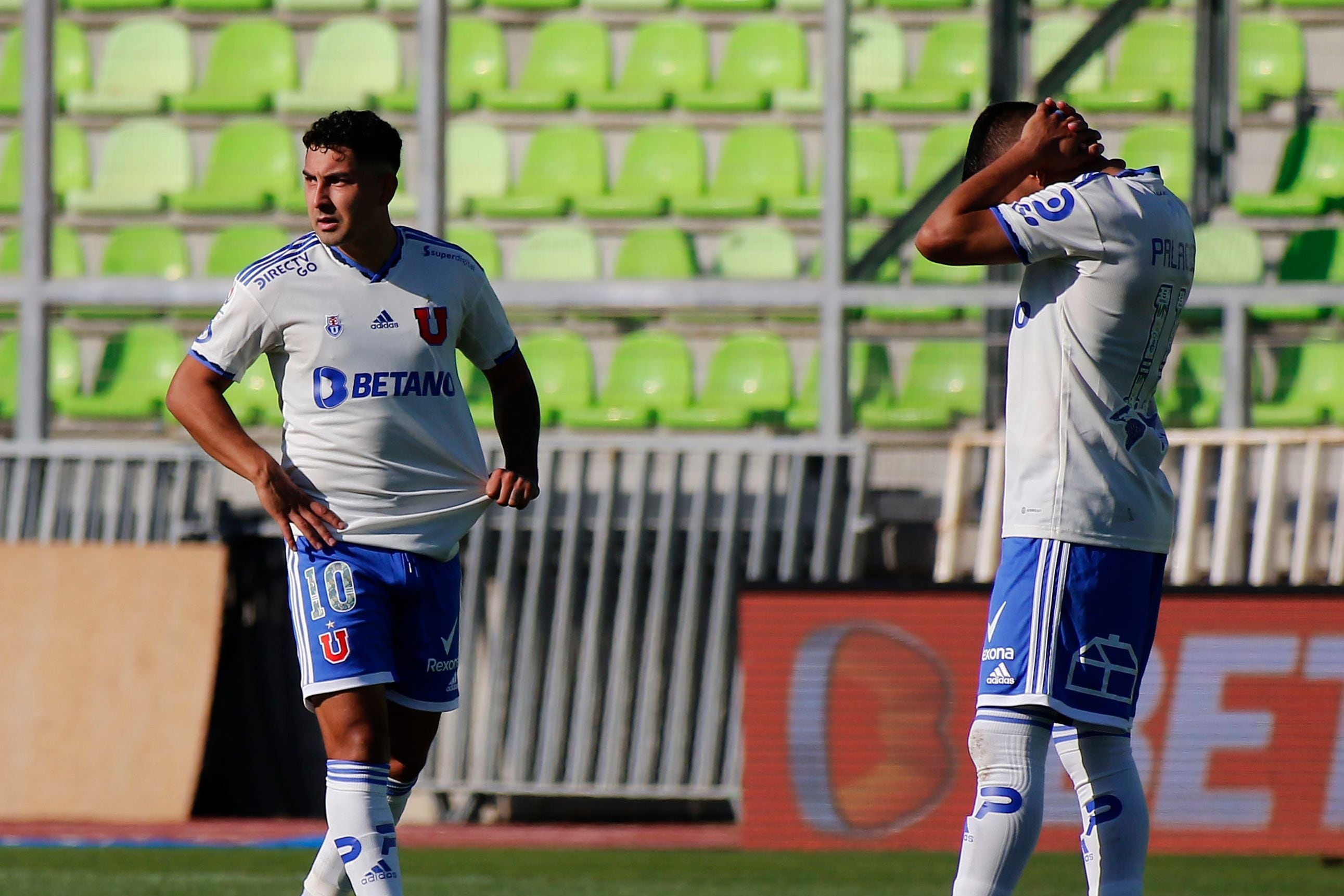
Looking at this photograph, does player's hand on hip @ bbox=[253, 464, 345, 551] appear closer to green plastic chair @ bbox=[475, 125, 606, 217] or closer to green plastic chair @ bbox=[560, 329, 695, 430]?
green plastic chair @ bbox=[560, 329, 695, 430]

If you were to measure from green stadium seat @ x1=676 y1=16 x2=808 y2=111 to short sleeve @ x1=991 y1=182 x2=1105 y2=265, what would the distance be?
7513 mm

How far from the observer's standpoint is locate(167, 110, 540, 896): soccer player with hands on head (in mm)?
3939

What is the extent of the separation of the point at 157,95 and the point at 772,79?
3588mm

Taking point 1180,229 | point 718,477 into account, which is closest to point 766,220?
point 718,477

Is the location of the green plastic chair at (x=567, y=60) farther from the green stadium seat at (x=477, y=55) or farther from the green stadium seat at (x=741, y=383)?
the green stadium seat at (x=741, y=383)

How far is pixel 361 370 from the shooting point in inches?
158

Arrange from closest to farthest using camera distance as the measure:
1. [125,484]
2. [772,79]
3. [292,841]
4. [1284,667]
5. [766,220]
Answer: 1. [1284,667]
2. [292,841]
3. [125,484]
4. [766,220]
5. [772,79]

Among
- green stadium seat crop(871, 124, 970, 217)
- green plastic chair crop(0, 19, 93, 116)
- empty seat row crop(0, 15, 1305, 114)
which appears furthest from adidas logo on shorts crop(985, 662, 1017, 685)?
green plastic chair crop(0, 19, 93, 116)

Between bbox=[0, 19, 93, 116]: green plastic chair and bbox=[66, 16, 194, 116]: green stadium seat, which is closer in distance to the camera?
bbox=[66, 16, 194, 116]: green stadium seat

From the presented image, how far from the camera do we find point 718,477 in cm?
871

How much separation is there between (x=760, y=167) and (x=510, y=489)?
6616 mm

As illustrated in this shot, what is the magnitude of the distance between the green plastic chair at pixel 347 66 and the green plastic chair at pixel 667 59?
4.13ft

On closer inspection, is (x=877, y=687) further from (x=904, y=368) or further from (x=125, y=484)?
(x=125, y=484)

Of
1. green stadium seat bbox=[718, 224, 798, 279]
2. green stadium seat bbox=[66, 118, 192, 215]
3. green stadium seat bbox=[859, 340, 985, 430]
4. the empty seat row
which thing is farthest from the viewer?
green stadium seat bbox=[66, 118, 192, 215]
